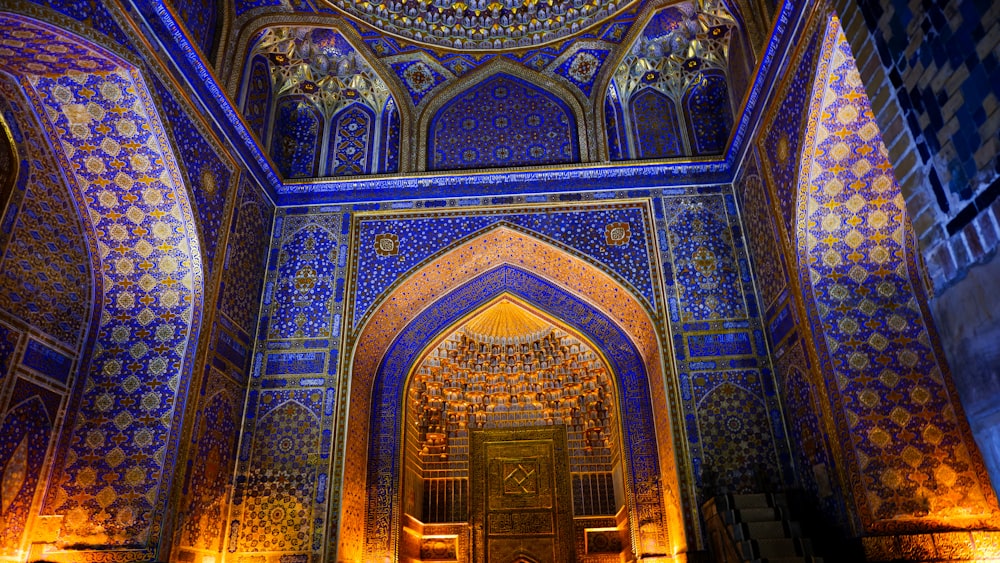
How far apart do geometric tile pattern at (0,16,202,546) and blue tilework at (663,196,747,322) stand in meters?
5.23

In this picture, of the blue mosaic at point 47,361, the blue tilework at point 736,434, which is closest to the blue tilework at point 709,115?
the blue tilework at point 736,434

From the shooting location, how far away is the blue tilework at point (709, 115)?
8289 millimetres

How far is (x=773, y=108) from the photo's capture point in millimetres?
6426

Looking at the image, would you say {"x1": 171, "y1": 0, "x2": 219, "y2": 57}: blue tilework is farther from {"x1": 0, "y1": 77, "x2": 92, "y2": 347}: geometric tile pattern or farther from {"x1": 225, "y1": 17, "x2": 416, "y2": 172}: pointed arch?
{"x1": 0, "y1": 77, "x2": 92, "y2": 347}: geometric tile pattern

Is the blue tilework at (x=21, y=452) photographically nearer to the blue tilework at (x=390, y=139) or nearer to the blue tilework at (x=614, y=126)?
the blue tilework at (x=390, y=139)

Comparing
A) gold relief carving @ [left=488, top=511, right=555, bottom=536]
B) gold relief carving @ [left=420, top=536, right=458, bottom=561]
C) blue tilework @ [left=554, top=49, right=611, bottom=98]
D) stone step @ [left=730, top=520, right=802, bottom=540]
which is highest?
blue tilework @ [left=554, top=49, right=611, bottom=98]

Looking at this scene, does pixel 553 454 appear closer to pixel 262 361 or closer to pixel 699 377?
pixel 699 377

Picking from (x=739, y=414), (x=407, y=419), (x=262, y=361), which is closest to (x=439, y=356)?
(x=407, y=419)

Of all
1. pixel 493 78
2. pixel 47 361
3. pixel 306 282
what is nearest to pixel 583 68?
pixel 493 78

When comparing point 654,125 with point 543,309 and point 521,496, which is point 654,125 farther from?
point 521,496

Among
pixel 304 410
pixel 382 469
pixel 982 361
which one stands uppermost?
pixel 304 410

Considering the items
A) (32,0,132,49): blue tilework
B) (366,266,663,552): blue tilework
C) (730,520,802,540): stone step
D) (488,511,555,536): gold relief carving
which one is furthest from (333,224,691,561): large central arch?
(32,0,132,49): blue tilework

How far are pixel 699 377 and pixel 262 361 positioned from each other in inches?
191

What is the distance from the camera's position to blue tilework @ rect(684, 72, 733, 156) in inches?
326
